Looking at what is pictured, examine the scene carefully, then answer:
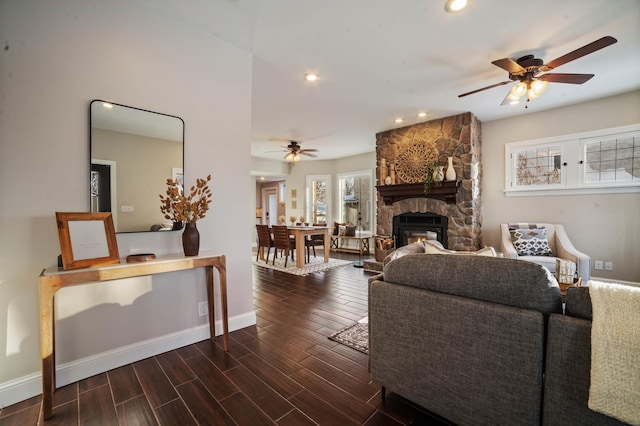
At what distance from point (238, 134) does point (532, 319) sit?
2585 millimetres

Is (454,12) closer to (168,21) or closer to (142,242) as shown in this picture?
(168,21)

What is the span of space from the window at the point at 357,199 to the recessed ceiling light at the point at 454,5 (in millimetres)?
5313

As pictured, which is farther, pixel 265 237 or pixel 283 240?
pixel 265 237

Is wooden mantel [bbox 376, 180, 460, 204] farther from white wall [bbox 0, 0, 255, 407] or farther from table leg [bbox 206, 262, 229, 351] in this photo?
table leg [bbox 206, 262, 229, 351]

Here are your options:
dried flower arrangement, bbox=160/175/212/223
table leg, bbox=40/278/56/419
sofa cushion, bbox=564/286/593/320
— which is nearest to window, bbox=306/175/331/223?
dried flower arrangement, bbox=160/175/212/223

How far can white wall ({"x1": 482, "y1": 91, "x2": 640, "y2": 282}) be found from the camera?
385 centimetres

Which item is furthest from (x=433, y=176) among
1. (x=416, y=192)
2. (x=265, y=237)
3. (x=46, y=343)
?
(x=46, y=343)

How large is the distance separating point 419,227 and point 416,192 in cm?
66

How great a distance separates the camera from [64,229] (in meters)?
1.66

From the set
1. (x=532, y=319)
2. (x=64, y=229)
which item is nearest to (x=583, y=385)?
(x=532, y=319)

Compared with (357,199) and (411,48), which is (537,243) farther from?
(357,199)

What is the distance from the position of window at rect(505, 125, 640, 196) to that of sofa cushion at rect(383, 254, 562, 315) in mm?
4278

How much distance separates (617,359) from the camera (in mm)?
919

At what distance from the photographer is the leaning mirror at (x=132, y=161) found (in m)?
1.94
